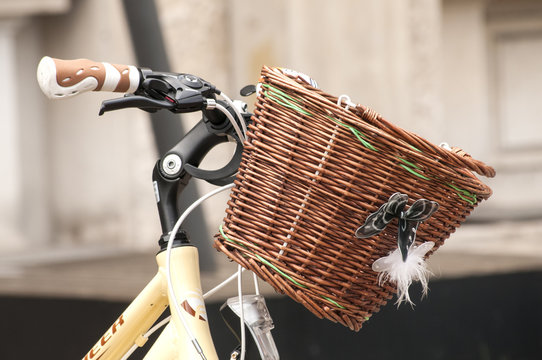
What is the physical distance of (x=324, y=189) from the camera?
3.87 ft

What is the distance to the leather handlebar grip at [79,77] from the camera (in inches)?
47.1

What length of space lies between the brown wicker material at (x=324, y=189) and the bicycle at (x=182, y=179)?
93 mm

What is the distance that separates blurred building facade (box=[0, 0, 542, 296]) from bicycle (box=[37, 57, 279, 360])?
390 centimetres

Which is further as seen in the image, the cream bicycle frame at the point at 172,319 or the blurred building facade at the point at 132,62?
the blurred building facade at the point at 132,62

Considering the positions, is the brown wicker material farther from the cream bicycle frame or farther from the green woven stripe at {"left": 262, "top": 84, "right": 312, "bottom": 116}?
the cream bicycle frame

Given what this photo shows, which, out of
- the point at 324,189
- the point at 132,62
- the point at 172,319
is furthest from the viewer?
the point at 132,62

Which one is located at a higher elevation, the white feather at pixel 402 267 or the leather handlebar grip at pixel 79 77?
the leather handlebar grip at pixel 79 77

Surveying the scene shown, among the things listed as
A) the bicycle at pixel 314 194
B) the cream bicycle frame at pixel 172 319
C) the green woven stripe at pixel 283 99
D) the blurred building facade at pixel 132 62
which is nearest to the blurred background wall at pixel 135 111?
the blurred building facade at pixel 132 62

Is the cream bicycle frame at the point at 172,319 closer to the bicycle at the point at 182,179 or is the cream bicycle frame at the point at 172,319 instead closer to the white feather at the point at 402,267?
the bicycle at the point at 182,179

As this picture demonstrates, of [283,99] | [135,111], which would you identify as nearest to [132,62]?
[135,111]

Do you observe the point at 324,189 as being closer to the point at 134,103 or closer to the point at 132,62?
the point at 134,103

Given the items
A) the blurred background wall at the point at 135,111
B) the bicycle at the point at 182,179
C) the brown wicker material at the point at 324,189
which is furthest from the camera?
the blurred background wall at the point at 135,111

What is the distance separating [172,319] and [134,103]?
343mm

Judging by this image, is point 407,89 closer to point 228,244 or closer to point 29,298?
point 29,298
